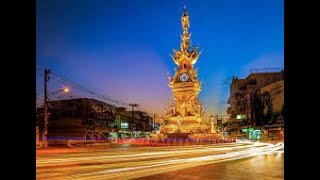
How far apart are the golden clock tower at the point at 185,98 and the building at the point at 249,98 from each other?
27219 millimetres

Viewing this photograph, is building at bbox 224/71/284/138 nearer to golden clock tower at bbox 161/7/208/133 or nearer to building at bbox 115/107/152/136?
building at bbox 115/107/152/136

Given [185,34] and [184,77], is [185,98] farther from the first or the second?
[185,34]

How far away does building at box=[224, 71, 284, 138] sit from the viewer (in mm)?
75438

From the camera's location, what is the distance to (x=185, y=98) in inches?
1773

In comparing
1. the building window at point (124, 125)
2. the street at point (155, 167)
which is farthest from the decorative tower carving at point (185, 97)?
the building window at point (124, 125)

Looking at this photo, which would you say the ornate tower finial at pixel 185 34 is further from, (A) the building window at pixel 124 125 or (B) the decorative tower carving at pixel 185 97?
(A) the building window at pixel 124 125

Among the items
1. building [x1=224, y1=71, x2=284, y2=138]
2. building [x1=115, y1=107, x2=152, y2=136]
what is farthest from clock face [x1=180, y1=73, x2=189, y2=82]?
building [x1=115, y1=107, x2=152, y2=136]

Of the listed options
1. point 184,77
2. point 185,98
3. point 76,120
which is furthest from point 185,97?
point 76,120

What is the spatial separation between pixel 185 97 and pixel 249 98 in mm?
41464

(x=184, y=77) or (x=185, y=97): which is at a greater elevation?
(x=184, y=77)
